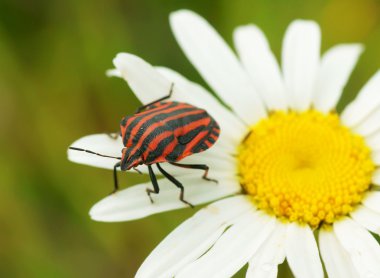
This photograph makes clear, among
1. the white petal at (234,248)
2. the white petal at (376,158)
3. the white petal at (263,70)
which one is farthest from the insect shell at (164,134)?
the white petal at (376,158)

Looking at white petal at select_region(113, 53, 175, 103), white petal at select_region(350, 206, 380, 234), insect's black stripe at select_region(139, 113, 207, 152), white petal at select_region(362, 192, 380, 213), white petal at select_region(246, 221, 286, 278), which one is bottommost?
white petal at select_region(246, 221, 286, 278)

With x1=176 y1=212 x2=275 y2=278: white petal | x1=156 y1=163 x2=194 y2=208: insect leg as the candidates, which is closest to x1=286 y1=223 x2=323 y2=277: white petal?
x1=176 y1=212 x2=275 y2=278: white petal

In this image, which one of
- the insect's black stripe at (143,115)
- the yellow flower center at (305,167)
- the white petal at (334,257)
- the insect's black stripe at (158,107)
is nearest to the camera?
the white petal at (334,257)

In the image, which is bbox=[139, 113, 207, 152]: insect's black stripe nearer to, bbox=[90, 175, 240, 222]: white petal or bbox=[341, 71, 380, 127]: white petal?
bbox=[90, 175, 240, 222]: white petal

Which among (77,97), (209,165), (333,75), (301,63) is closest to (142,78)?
(209,165)

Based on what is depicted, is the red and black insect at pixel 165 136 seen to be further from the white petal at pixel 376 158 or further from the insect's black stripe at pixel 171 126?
the white petal at pixel 376 158
